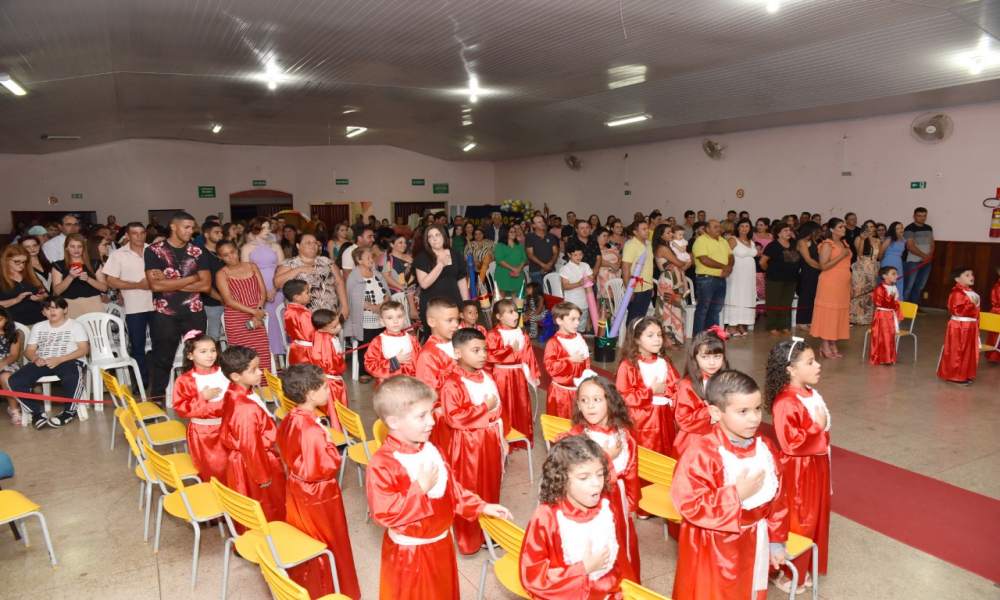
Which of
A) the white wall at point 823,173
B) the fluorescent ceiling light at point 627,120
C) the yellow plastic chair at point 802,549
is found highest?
the fluorescent ceiling light at point 627,120

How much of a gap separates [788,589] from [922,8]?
6.25 m

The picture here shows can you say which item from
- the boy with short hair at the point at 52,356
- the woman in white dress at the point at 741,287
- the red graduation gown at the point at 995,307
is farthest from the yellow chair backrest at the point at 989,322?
the boy with short hair at the point at 52,356

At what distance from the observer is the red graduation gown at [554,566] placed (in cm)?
213

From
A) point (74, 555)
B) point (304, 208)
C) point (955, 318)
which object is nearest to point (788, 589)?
point (74, 555)

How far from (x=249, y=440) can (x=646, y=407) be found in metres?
2.35

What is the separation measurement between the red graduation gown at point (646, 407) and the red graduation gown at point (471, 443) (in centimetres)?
86

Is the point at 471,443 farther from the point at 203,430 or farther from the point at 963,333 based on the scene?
the point at 963,333

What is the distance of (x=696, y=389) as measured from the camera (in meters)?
3.64

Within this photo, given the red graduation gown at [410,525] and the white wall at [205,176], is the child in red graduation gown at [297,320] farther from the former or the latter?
the white wall at [205,176]

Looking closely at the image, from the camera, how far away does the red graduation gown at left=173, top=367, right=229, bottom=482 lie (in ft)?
12.5

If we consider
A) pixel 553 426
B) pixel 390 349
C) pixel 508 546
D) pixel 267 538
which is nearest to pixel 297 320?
pixel 390 349

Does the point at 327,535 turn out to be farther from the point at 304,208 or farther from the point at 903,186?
the point at 304,208

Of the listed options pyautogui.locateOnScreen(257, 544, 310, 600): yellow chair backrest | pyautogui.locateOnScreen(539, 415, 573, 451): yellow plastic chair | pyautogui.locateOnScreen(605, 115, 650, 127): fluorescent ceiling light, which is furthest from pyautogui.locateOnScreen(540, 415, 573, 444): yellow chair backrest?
pyautogui.locateOnScreen(605, 115, 650, 127): fluorescent ceiling light

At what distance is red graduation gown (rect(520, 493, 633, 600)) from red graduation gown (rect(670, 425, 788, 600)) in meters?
0.41
